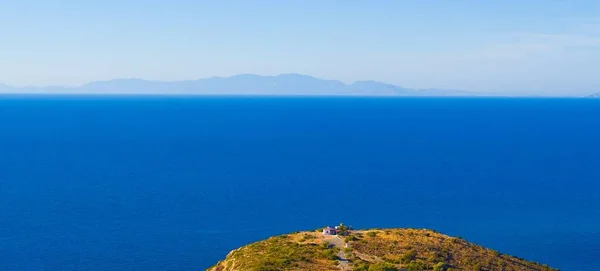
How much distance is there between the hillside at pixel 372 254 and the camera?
4491 cm

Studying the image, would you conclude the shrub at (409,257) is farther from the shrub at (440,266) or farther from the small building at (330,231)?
the small building at (330,231)

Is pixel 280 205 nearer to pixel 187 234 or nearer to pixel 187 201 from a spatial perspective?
pixel 187 201

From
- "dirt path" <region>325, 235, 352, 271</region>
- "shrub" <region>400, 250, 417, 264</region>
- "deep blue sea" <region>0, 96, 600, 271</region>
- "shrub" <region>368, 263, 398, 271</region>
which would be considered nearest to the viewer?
"shrub" <region>368, 263, 398, 271</region>

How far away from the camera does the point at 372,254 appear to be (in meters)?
48.0

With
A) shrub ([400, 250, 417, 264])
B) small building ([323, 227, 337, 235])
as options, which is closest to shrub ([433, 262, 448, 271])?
shrub ([400, 250, 417, 264])

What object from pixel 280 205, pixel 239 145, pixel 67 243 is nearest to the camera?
pixel 67 243

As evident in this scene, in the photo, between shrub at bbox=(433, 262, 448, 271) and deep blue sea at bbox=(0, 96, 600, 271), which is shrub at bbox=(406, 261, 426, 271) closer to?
shrub at bbox=(433, 262, 448, 271)

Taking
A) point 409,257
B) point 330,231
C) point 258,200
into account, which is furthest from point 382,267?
point 258,200

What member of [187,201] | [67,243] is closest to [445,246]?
[67,243]

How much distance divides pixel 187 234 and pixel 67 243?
16.1 m

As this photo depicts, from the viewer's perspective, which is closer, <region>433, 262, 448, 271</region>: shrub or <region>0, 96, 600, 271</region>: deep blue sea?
<region>433, 262, 448, 271</region>: shrub

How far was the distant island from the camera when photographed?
147 feet

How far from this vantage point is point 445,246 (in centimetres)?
5016

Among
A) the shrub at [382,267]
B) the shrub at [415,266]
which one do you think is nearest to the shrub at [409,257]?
the shrub at [415,266]
